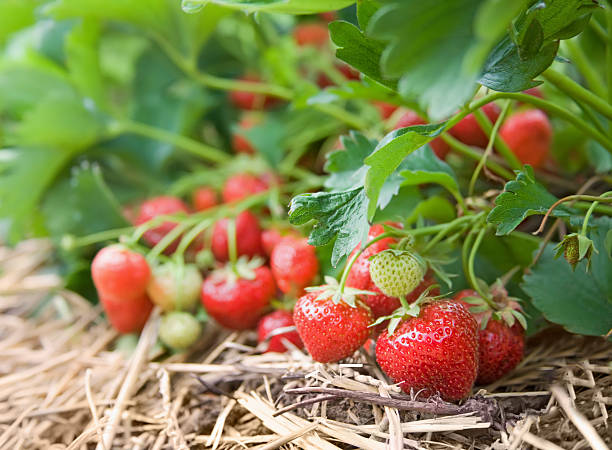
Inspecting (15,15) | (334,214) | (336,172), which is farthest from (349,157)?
(15,15)

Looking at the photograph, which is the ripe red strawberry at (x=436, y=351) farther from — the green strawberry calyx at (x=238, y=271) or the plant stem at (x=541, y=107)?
the green strawberry calyx at (x=238, y=271)

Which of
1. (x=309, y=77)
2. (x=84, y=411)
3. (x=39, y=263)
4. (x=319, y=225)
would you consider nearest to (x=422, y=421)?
(x=319, y=225)

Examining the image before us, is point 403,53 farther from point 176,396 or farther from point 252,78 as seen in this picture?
point 252,78

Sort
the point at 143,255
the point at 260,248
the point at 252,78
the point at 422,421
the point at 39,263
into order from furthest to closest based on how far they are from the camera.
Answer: the point at 252,78 < the point at 39,263 < the point at 260,248 < the point at 143,255 < the point at 422,421

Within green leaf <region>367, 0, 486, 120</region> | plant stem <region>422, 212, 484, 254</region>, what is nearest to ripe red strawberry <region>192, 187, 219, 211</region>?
plant stem <region>422, 212, 484, 254</region>

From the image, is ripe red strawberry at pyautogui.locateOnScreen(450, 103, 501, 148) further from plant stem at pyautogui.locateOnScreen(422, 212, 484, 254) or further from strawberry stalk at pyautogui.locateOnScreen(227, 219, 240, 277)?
strawberry stalk at pyautogui.locateOnScreen(227, 219, 240, 277)

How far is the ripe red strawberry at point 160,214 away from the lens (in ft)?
3.65

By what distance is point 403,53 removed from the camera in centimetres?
42

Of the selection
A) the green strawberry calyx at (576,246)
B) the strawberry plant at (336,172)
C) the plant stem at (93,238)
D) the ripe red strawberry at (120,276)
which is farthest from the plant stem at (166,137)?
the green strawberry calyx at (576,246)

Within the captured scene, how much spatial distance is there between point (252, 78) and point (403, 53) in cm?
111

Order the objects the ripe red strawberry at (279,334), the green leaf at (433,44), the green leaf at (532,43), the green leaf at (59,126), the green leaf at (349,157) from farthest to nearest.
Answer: the green leaf at (59,126) < the ripe red strawberry at (279,334) < the green leaf at (349,157) < the green leaf at (532,43) < the green leaf at (433,44)

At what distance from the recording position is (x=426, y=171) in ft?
2.36

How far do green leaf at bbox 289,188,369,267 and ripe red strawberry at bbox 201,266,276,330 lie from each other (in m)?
0.33

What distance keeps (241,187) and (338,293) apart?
51 centimetres
